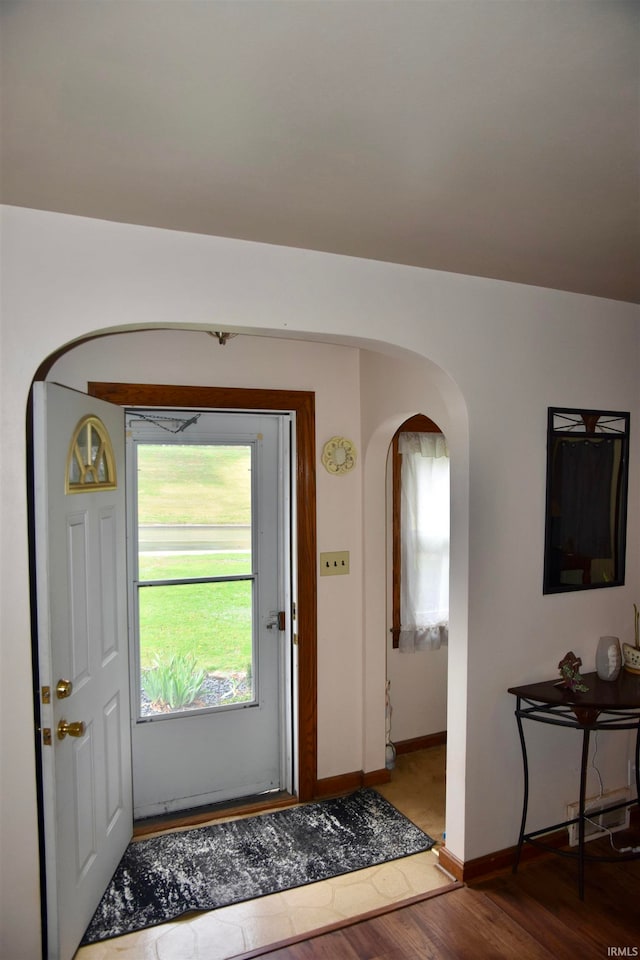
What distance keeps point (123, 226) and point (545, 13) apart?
1.35 metres

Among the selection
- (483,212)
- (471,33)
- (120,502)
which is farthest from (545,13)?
(120,502)

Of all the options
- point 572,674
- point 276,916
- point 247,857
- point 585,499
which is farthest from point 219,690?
point 585,499

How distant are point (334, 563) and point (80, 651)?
57.6 inches

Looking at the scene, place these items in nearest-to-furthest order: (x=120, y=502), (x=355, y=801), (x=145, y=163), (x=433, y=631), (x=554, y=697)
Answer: (x=145, y=163) → (x=554, y=697) → (x=120, y=502) → (x=355, y=801) → (x=433, y=631)

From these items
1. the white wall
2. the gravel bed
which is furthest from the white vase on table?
the gravel bed

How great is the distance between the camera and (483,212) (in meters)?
1.87

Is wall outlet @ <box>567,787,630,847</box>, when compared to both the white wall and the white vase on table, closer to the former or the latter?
the white wall

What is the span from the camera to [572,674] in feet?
8.42

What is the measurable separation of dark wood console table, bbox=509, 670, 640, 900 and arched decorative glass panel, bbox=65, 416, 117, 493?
1.94m

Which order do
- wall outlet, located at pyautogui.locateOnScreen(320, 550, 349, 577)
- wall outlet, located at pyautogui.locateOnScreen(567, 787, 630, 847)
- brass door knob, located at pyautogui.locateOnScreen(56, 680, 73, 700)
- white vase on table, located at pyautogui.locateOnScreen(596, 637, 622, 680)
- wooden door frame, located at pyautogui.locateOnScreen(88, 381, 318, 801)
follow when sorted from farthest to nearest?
1. wall outlet, located at pyautogui.locateOnScreen(320, 550, 349, 577)
2. wooden door frame, located at pyautogui.locateOnScreen(88, 381, 318, 801)
3. wall outlet, located at pyautogui.locateOnScreen(567, 787, 630, 847)
4. white vase on table, located at pyautogui.locateOnScreen(596, 637, 622, 680)
5. brass door knob, located at pyautogui.locateOnScreen(56, 680, 73, 700)

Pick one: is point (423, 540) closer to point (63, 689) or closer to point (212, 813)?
point (212, 813)

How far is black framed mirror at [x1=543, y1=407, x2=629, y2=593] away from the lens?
2752 mm

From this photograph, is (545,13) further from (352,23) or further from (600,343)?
(600,343)

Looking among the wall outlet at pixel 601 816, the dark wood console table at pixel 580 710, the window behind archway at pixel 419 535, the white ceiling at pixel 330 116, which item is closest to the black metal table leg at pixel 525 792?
the dark wood console table at pixel 580 710
